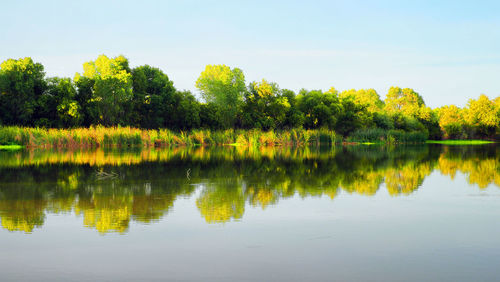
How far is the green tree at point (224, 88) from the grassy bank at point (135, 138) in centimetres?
707

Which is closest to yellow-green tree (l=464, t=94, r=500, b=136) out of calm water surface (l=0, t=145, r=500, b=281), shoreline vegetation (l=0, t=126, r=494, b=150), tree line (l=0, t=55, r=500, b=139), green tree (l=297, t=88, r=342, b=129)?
tree line (l=0, t=55, r=500, b=139)

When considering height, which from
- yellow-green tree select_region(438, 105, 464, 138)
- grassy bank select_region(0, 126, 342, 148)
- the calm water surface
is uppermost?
yellow-green tree select_region(438, 105, 464, 138)

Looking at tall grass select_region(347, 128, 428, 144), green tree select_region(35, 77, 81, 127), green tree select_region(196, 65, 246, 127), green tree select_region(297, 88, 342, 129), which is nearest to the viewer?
green tree select_region(35, 77, 81, 127)

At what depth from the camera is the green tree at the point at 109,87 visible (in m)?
50.5

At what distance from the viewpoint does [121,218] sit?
768 centimetres

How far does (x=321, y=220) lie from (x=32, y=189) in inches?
287

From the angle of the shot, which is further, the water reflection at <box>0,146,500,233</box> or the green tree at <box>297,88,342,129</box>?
the green tree at <box>297,88,342,129</box>

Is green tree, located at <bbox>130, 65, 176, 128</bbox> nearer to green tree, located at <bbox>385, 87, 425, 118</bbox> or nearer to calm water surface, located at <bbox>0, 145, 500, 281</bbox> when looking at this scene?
calm water surface, located at <bbox>0, 145, 500, 281</bbox>

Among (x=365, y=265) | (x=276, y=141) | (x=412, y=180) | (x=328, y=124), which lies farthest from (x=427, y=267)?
(x=328, y=124)

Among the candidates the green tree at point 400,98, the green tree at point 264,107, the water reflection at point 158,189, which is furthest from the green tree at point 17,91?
the green tree at point 400,98

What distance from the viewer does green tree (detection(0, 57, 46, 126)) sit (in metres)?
46.4

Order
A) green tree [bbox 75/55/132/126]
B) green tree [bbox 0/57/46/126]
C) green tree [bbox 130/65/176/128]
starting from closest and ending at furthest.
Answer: green tree [bbox 0/57/46/126] → green tree [bbox 75/55/132/126] → green tree [bbox 130/65/176/128]

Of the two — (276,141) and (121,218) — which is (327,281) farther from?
(276,141)

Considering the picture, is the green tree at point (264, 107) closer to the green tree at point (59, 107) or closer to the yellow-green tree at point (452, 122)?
the green tree at point (59, 107)
